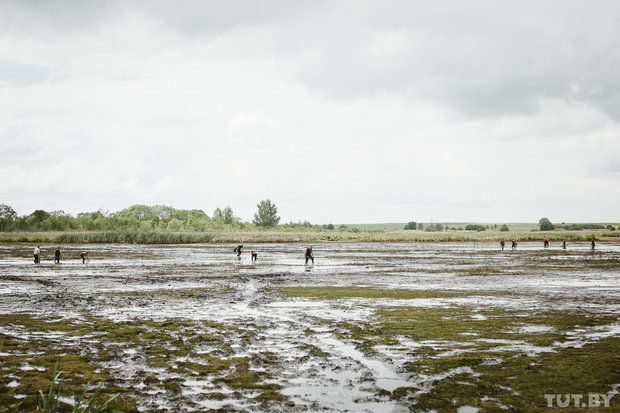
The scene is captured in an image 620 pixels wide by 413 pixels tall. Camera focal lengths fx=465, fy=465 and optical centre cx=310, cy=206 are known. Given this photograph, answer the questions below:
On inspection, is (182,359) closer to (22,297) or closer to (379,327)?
(379,327)

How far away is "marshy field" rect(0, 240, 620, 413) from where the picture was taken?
8383 millimetres

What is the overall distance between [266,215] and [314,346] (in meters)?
154

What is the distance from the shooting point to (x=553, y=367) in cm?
981

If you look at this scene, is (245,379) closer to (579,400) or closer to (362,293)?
(579,400)

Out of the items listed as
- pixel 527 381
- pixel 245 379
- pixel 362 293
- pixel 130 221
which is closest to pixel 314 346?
pixel 245 379

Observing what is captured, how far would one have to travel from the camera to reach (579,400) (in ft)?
26.1

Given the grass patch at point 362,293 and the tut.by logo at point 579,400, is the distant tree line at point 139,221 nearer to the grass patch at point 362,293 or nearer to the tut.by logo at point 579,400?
A: the grass patch at point 362,293

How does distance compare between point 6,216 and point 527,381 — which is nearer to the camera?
point 527,381

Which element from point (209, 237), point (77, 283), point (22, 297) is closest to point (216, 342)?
point (22, 297)

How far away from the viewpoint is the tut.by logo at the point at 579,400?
779cm

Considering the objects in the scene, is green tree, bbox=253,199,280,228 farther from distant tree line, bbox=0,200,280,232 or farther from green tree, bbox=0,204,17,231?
green tree, bbox=0,204,17,231

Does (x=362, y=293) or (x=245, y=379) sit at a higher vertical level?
(x=245, y=379)

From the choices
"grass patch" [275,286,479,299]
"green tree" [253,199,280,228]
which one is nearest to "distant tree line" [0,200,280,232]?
"green tree" [253,199,280,228]

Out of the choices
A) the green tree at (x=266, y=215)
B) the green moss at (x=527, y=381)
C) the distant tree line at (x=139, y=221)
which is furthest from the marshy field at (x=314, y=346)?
the green tree at (x=266, y=215)
